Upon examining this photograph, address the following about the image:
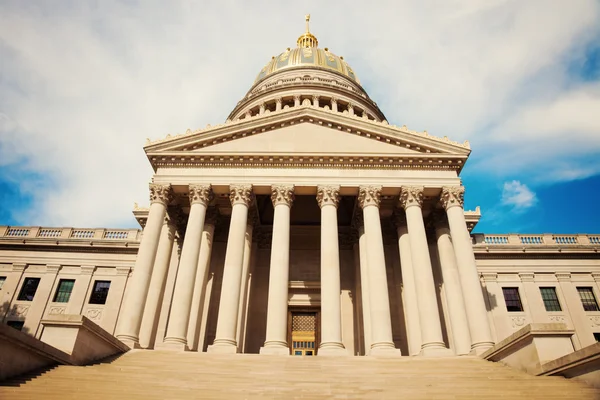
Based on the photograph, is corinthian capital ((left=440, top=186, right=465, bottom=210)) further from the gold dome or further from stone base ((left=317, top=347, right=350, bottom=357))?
the gold dome

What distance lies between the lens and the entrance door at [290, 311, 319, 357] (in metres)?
28.6

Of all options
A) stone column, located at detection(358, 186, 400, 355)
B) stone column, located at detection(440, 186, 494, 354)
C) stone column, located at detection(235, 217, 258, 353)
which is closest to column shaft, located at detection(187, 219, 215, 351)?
stone column, located at detection(235, 217, 258, 353)

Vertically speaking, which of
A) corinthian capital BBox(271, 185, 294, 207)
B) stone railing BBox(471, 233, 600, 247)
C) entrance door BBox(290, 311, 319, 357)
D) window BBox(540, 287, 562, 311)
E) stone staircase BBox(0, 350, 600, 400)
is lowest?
stone staircase BBox(0, 350, 600, 400)

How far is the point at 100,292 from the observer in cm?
3612

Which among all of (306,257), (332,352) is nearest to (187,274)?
(332,352)

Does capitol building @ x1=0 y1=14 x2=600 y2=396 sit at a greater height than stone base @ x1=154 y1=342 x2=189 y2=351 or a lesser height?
greater

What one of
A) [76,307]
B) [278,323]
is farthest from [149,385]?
[76,307]

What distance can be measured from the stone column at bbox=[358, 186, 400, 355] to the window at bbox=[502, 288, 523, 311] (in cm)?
1661

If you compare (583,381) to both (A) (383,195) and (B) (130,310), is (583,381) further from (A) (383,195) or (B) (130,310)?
(B) (130,310)

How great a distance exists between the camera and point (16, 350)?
13.4 metres

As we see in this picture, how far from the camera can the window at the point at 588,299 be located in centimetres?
3478

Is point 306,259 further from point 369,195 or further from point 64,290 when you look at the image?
point 64,290

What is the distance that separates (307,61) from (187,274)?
46868 mm

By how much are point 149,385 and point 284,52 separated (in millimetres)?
61289
